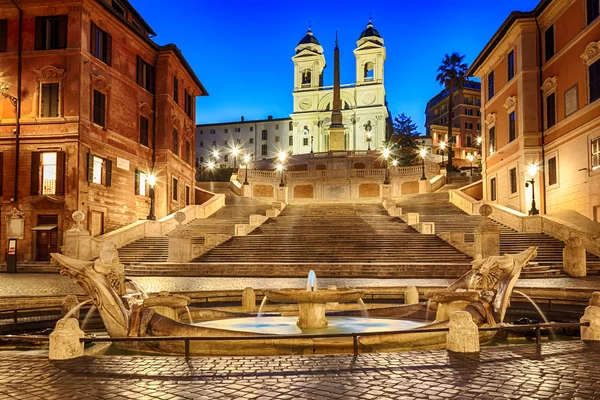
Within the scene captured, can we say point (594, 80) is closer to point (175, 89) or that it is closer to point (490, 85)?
point (490, 85)

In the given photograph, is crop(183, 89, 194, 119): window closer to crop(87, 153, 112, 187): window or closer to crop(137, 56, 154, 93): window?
crop(137, 56, 154, 93): window

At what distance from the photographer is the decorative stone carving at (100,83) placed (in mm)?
30250

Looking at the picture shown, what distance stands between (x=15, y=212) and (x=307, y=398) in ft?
88.8

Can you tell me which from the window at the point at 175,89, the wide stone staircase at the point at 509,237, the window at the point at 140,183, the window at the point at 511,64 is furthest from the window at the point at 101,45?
the window at the point at 511,64

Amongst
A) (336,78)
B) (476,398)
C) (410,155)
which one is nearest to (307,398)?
(476,398)

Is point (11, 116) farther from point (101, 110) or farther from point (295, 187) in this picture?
point (295, 187)

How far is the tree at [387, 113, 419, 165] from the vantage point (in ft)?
224

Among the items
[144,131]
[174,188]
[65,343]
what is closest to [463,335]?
[65,343]

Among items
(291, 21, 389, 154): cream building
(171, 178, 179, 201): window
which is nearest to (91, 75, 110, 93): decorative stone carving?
(171, 178, 179, 201): window

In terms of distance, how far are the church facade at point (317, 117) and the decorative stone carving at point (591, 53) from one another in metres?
66.9

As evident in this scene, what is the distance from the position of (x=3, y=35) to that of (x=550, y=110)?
3204 centimetres

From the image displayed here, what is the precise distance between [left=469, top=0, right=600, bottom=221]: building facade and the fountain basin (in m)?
20.7

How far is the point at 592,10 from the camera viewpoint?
26.5 m

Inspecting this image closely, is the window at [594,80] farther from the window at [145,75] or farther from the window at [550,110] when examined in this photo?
the window at [145,75]
